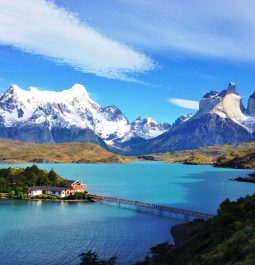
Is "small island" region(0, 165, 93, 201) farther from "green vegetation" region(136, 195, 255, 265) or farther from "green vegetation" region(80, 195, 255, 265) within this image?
"green vegetation" region(80, 195, 255, 265)

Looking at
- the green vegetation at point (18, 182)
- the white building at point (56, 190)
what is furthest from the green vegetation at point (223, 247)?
the green vegetation at point (18, 182)

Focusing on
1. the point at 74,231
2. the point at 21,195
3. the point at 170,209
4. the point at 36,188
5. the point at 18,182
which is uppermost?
the point at 18,182

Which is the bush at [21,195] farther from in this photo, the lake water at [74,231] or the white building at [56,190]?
the lake water at [74,231]

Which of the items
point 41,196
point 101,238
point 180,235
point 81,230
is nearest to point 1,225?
point 81,230

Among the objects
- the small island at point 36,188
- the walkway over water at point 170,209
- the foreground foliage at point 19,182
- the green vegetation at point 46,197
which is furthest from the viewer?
the foreground foliage at point 19,182

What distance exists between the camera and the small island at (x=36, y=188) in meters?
177

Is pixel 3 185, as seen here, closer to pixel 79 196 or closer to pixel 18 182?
pixel 18 182

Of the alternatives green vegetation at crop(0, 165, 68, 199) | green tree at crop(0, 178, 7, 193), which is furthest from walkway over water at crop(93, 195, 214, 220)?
green tree at crop(0, 178, 7, 193)

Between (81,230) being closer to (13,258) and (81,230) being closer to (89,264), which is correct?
(13,258)

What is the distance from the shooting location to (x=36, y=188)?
18362 centimetres

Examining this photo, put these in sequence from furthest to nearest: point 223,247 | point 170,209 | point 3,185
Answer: point 3,185 → point 170,209 → point 223,247

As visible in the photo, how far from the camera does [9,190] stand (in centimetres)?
18500

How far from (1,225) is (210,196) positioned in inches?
4286

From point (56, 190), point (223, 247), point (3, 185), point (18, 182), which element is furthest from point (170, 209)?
point (223, 247)
